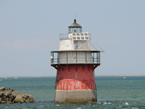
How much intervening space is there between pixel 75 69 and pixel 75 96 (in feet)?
9.86

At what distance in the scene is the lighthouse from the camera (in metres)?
36.6

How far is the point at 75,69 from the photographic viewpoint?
3694cm

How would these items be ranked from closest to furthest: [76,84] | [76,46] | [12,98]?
[76,84] < [76,46] < [12,98]

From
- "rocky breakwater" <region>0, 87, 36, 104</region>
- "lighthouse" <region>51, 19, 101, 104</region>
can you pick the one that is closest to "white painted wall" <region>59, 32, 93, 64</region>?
"lighthouse" <region>51, 19, 101, 104</region>

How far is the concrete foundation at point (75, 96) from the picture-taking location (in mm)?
36469

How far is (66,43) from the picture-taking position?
37.6 meters

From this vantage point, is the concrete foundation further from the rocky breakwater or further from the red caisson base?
the rocky breakwater

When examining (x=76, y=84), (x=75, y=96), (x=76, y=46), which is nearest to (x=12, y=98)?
(x=75, y=96)

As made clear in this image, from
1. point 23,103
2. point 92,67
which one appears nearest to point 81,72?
point 92,67

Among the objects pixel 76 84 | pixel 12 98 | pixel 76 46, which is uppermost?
pixel 76 46

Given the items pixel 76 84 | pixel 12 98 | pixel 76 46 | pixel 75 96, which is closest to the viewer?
pixel 75 96

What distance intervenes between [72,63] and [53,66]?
8.05 feet

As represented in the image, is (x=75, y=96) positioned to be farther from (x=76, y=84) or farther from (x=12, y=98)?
(x=12, y=98)

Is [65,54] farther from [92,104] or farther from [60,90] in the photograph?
[92,104]
